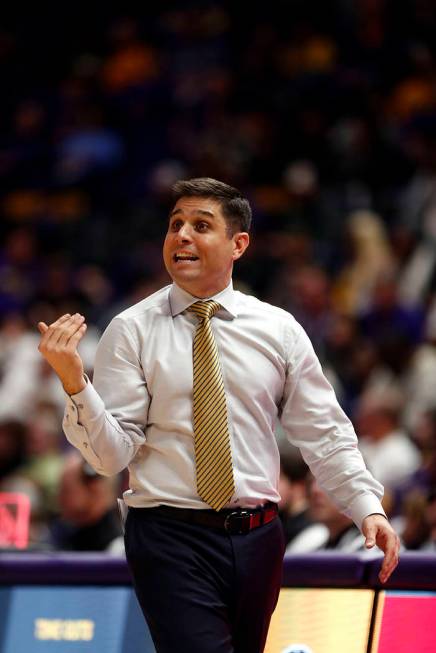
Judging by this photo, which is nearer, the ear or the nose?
the nose

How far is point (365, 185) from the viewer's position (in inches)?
432

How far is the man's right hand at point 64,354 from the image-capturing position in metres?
3.27

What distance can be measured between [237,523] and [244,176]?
817 cm

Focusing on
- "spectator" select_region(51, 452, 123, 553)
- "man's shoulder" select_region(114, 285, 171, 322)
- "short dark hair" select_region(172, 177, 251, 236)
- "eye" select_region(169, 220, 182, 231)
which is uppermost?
"short dark hair" select_region(172, 177, 251, 236)

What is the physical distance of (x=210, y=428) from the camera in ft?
11.3

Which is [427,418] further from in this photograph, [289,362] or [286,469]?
[289,362]

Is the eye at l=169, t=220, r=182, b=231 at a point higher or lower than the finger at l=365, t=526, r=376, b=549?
higher

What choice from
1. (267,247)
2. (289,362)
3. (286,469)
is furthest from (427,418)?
(289,362)

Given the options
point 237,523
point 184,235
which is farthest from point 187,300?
point 237,523

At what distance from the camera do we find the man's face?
3568 millimetres

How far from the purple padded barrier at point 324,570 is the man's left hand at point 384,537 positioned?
0.58m

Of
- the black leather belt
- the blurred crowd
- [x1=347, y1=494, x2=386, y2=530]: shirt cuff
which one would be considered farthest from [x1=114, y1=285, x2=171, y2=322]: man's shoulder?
the blurred crowd

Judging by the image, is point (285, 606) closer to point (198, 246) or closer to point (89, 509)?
point (198, 246)

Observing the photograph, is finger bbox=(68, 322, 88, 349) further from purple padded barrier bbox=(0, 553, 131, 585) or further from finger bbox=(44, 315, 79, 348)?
purple padded barrier bbox=(0, 553, 131, 585)
